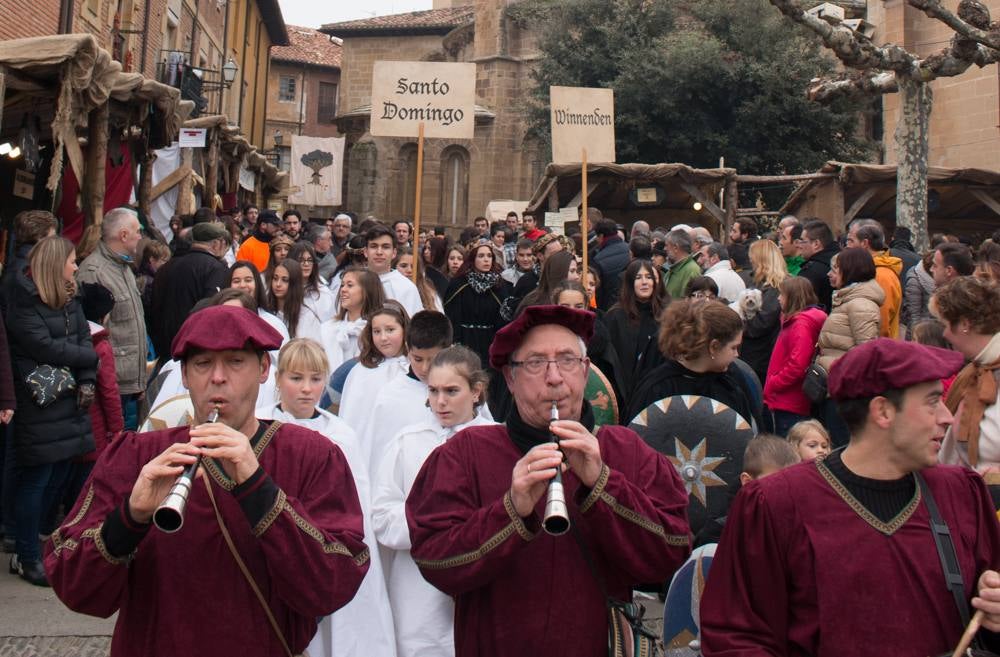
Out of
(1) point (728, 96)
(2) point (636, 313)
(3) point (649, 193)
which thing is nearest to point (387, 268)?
(2) point (636, 313)

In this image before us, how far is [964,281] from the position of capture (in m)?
4.59

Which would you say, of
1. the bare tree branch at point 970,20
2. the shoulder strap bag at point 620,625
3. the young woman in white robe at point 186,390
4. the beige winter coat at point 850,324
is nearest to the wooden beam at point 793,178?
the bare tree branch at point 970,20

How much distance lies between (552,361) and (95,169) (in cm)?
878

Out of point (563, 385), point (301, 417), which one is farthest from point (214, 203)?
point (563, 385)

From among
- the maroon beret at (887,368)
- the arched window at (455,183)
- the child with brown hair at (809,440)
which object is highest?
the arched window at (455,183)

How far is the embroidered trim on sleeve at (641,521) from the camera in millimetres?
2826

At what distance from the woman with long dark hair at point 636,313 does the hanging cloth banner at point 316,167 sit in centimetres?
2529

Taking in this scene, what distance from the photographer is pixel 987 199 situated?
56.9 ft

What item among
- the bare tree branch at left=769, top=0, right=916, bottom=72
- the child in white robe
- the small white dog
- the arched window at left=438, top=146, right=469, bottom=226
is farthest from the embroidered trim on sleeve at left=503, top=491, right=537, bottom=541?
the arched window at left=438, top=146, right=469, bottom=226

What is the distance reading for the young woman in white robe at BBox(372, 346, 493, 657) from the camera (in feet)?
12.8

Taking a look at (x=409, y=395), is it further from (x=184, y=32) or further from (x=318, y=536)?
(x=184, y=32)

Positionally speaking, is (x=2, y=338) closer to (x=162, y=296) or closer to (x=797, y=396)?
(x=162, y=296)

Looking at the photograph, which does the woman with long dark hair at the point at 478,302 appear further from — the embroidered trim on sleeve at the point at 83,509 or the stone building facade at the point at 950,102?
the stone building facade at the point at 950,102

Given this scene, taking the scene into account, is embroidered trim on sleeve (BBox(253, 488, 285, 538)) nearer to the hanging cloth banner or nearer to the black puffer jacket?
the black puffer jacket
